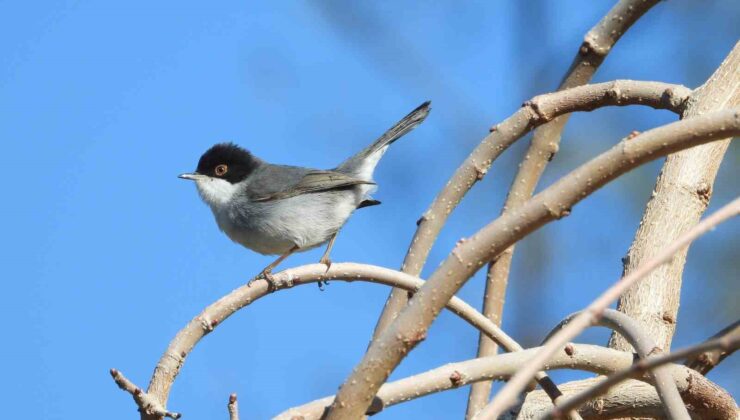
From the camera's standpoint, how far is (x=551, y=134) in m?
4.27

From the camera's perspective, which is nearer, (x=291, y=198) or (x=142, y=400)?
(x=142, y=400)

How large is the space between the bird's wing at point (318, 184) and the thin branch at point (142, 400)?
3332 millimetres

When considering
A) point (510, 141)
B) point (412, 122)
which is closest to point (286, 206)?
point (412, 122)

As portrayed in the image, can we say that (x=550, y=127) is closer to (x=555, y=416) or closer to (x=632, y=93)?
(x=632, y=93)

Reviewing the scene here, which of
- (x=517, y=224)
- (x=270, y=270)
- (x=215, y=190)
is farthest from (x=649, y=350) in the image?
(x=215, y=190)

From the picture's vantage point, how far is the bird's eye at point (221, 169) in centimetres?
626

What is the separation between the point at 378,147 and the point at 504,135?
248 centimetres

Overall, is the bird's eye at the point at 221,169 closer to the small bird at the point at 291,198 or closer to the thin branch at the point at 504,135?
the small bird at the point at 291,198

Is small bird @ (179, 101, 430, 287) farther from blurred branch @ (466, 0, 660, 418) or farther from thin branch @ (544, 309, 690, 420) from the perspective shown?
thin branch @ (544, 309, 690, 420)

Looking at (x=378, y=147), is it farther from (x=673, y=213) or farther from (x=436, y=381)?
(x=436, y=381)

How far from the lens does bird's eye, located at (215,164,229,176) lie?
6258 mm

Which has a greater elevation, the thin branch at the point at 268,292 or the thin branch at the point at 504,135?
the thin branch at the point at 504,135

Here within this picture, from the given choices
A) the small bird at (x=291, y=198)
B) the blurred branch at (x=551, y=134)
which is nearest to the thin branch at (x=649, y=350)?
the blurred branch at (x=551, y=134)

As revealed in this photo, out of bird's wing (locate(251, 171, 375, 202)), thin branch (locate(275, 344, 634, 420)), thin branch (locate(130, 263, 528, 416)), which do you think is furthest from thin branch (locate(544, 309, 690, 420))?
bird's wing (locate(251, 171, 375, 202))
